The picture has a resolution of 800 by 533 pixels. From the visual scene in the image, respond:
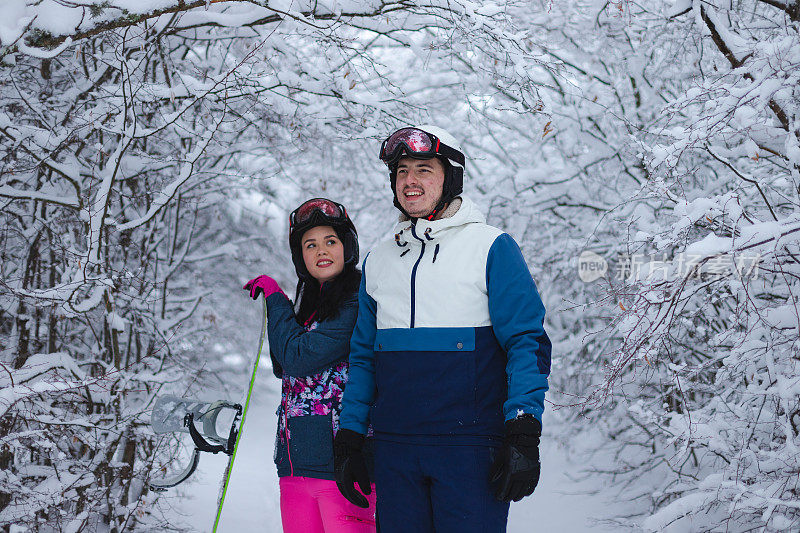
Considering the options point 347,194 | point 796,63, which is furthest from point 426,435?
point 347,194

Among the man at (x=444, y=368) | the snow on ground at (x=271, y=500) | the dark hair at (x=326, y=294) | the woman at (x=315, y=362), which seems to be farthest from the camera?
the snow on ground at (x=271, y=500)

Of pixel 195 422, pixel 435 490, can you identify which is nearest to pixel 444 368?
pixel 435 490

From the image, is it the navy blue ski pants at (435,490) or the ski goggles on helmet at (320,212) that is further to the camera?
the ski goggles on helmet at (320,212)

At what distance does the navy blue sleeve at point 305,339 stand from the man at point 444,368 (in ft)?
0.45

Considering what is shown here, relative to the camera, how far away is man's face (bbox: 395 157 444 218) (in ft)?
7.31

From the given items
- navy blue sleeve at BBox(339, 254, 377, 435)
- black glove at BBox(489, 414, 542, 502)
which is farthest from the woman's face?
black glove at BBox(489, 414, 542, 502)

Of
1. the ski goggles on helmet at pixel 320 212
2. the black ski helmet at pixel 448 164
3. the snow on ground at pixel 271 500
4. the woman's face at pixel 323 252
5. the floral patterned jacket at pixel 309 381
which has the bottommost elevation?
the snow on ground at pixel 271 500

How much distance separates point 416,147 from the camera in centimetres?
222

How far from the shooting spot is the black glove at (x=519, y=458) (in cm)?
186

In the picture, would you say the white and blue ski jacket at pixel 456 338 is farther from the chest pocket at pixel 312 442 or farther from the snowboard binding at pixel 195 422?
the snowboard binding at pixel 195 422

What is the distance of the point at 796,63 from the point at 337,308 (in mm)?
1732

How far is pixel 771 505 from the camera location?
2.37 m

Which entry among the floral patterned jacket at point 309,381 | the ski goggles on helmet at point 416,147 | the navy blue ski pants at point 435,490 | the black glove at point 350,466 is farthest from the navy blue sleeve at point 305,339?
the ski goggles on helmet at point 416,147

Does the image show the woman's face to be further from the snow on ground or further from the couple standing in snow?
the snow on ground
